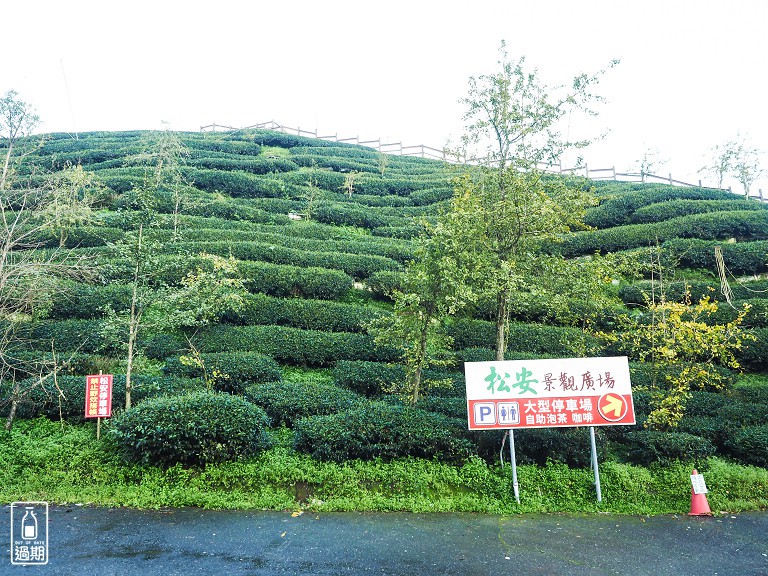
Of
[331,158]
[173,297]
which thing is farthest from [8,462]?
[331,158]

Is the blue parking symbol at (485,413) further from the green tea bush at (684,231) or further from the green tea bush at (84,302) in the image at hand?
the green tea bush at (684,231)

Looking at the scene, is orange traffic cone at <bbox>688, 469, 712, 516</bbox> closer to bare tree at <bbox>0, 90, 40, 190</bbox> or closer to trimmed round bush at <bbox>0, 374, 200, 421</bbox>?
trimmed round bush at <bbox>0, 374, 200, 421</bbox>

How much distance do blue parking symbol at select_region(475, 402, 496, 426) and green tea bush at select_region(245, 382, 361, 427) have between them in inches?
113

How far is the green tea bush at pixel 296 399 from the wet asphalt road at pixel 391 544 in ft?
9.34

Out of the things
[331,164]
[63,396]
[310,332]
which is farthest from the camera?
[331,164]

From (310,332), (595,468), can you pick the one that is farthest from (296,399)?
(595,468)

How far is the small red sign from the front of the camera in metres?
9.06

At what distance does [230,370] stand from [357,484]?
485 centimetres

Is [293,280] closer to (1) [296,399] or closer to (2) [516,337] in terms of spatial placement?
(1) [296,399]

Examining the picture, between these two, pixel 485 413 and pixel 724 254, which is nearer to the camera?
pixel 485 413

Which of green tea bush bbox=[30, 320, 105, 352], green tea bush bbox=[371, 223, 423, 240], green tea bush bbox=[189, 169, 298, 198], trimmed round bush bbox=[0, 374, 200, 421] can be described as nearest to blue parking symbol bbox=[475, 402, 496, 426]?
trimmed round bush bbox=[0, 374, 200, 421]

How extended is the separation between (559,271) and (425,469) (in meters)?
4.76

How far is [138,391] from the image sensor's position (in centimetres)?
1035

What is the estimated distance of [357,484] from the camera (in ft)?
26.7
